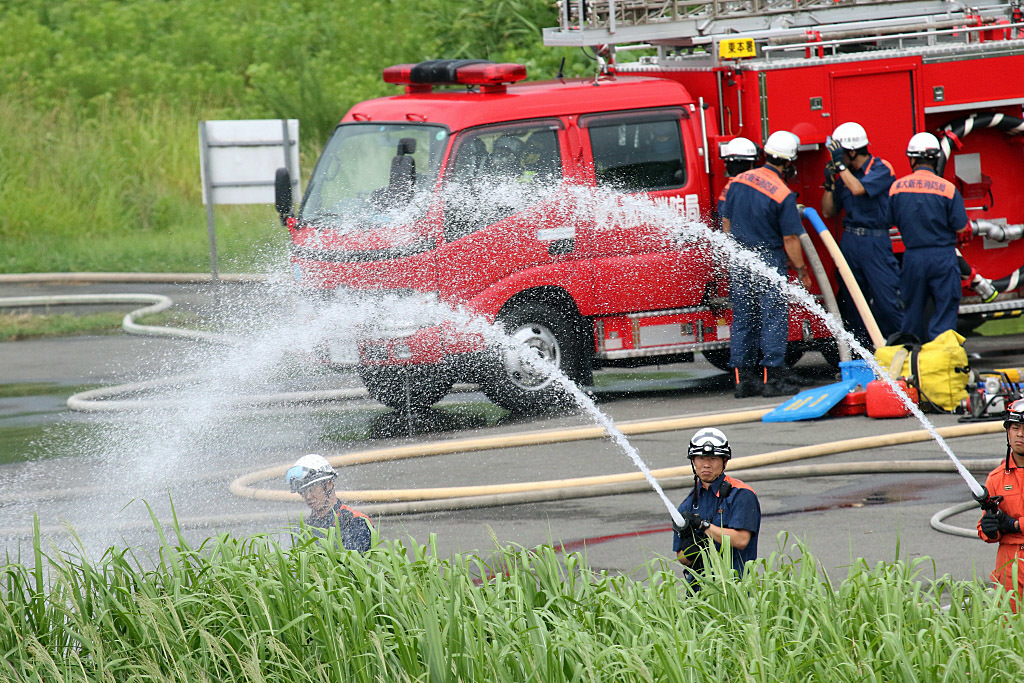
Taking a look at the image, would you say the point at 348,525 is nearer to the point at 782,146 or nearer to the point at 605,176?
the point at 605,176

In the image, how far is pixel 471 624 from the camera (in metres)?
5.01

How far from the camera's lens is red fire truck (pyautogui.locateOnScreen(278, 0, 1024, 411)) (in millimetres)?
10422

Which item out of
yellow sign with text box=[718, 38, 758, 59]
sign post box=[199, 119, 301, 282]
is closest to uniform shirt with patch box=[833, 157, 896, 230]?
yellow sign with text box=[718, 38, 758, 59]

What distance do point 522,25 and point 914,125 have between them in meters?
12.2

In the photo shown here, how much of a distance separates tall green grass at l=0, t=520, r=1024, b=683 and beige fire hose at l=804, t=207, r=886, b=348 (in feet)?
18.2

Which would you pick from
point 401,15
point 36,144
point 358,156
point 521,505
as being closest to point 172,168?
point 36,144

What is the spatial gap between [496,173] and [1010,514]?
5.72 metres

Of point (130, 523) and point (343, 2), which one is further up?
point (343, 2)

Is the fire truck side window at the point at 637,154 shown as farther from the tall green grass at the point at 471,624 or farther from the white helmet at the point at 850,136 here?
the tall green grass at the point at 471,624

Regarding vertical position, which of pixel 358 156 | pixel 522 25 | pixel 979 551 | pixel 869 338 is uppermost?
pixel 522 25

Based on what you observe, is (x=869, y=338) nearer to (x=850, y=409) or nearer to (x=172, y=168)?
(x=850, y=409)

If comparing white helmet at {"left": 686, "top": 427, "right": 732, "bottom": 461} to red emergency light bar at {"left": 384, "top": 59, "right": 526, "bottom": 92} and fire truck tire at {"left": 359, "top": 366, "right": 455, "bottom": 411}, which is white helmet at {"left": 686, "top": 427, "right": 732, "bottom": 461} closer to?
fire truck tire at {"left": 359, "top": 366, "right": 455, "bottom": 411}

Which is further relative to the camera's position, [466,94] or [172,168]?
[172,168]

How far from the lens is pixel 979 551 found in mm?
7176
